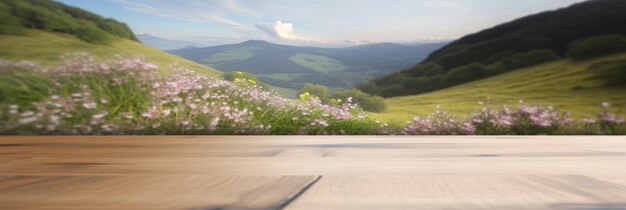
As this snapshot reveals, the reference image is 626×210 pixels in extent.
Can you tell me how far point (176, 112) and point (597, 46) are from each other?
360cm

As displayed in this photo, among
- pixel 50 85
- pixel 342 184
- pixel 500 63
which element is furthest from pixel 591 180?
pixel 500 63

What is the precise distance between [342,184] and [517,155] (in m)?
0.61

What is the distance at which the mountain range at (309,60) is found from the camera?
4.06 metres

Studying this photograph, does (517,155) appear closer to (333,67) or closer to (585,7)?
(333,67)

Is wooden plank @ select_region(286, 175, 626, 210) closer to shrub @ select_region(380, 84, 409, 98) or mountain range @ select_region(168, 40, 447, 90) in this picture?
mountain range @ select_region(168, 40, 447, 90)

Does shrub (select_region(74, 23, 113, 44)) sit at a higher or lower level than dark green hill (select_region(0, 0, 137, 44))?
lower

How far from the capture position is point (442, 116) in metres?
3.12

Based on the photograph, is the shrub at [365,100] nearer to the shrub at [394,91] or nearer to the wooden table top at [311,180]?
the shrub at [394,91]

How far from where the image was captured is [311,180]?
0.70 m

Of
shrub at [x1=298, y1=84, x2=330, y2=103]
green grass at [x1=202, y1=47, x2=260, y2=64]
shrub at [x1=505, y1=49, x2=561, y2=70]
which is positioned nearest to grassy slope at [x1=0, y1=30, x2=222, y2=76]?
green grass at [x1=202, y1=47, x2=260, y2=64]

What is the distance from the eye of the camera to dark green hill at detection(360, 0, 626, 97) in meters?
4.83

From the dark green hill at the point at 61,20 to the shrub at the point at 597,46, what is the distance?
3.68 meters

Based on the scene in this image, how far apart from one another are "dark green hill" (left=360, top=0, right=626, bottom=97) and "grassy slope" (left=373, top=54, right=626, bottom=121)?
0.51 feet

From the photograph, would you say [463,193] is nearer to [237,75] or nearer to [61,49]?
[237,75]
